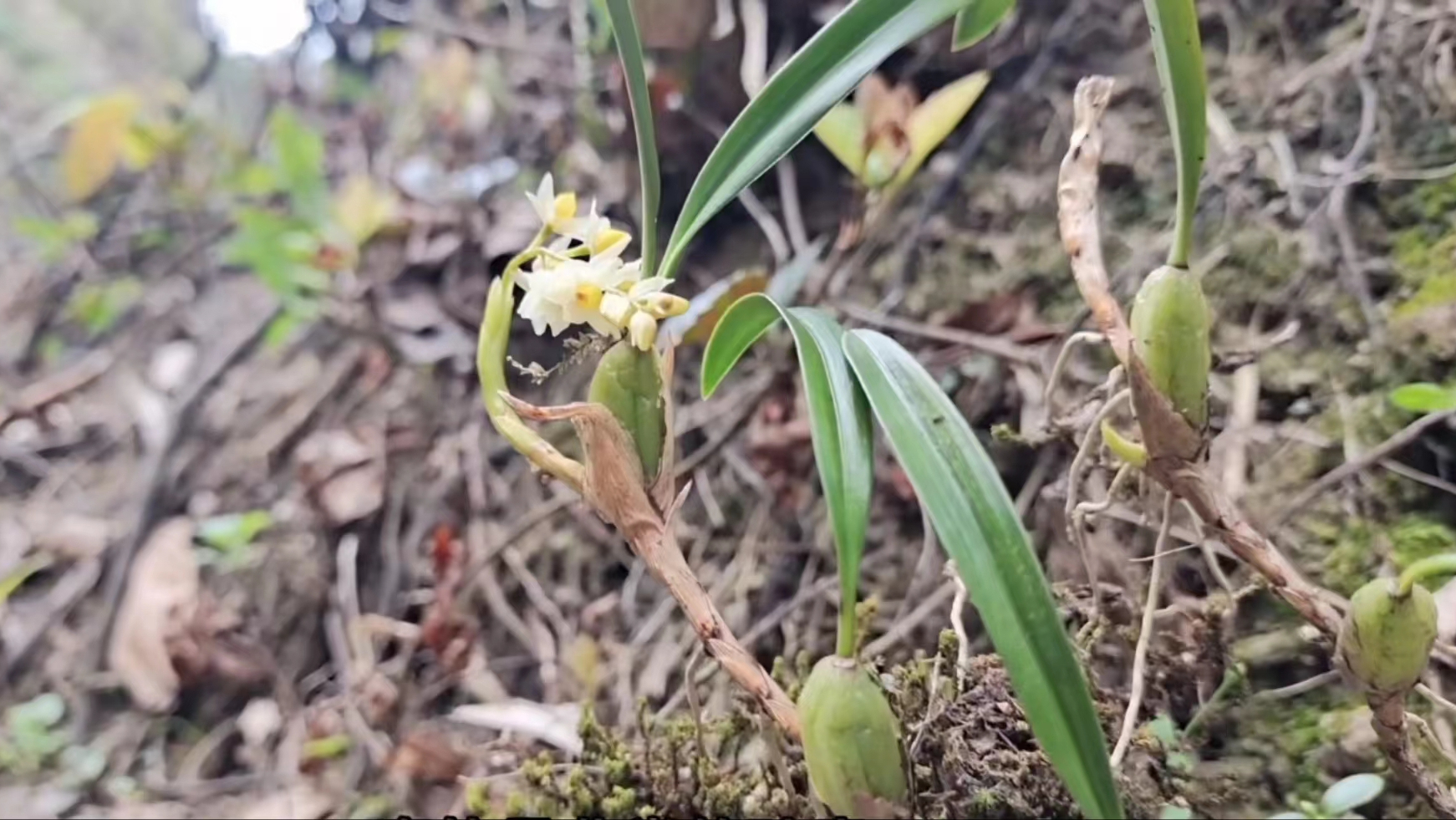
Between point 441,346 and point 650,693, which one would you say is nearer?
point 650,693

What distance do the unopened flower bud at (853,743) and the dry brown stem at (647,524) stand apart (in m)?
0.06

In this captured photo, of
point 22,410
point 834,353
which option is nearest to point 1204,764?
point 834,353

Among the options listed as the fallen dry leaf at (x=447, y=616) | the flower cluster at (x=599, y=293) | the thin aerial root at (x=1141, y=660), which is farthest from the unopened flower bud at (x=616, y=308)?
the fallen dry leaf at (x=447, y=616)

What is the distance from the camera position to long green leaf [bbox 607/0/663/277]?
580 mm

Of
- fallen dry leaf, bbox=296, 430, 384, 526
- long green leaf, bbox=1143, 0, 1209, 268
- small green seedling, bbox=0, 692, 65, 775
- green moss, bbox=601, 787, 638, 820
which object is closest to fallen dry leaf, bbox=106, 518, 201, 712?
small green seedling, bbox=0, 692, 65, 775

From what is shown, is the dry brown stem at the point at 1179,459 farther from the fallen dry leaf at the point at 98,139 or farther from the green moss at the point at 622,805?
the fallen dry leaf at the point at 98,139

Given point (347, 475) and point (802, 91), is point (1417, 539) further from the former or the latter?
point (347, 475)

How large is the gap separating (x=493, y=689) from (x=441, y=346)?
61 cm

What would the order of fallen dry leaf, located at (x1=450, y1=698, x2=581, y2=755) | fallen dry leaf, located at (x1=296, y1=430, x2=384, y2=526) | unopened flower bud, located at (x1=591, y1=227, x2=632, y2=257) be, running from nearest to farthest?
unopened flower bud, located at (x1=591, y1=227, x2=632, y2=257) < fallen dry leaf, located at (x1=450, y1=698, x2=581, y2=755) < fallen dry leaf, located at (x1=296, y1=430, x2=384, y2=526)

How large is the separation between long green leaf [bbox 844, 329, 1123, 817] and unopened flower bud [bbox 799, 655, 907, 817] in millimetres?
73

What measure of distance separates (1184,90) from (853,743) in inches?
15.3

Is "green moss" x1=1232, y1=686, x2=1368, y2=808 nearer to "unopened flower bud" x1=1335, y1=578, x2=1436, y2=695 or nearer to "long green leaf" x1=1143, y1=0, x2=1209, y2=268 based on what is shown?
"unopened flower bud" x1=1335, y1=578, x2=1436, y2=695

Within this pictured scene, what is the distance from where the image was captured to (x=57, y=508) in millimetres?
1552

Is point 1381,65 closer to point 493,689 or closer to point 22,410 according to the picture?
point 493,689
